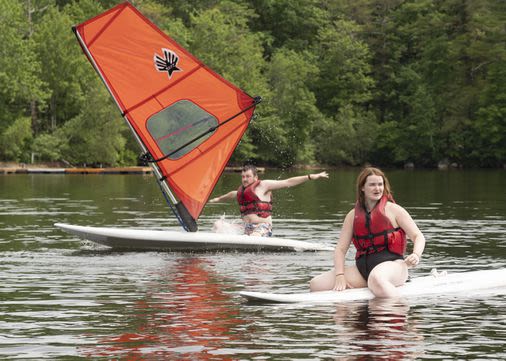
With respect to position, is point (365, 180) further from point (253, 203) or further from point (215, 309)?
point (253, 203)

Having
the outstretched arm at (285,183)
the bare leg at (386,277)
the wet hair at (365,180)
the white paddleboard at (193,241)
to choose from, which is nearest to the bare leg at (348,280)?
the bare leg at (386,277)

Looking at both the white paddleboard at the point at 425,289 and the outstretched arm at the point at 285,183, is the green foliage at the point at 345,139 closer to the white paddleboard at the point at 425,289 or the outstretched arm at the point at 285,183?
the outstretched arm at the point at 285,183

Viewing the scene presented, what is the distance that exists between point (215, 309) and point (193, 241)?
293 inches

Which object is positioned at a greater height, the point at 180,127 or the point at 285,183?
the point at 180,127

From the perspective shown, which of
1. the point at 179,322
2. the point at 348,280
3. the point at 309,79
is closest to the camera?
the point at 179,322

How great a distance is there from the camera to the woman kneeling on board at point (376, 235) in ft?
45.8

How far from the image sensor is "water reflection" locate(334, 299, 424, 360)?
11414 mm

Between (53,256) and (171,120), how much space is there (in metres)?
3.81

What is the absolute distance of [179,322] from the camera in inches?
518

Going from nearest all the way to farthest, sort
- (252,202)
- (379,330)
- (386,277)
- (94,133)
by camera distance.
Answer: (379,330) → (386,277) → (252,202) → (94,133)

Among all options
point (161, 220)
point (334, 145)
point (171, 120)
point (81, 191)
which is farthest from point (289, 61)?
point (171, 120)

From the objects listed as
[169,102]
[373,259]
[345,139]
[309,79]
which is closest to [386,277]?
[373,259]

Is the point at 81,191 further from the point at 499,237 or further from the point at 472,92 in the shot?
the point at 472,92

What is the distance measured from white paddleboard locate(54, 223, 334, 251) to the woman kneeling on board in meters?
7.18
